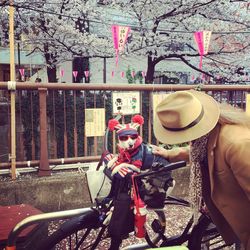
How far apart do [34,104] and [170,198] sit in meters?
2.51

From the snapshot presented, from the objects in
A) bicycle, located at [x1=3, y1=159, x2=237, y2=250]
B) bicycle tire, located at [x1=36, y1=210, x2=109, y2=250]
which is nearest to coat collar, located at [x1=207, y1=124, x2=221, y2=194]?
bicycle, located at [x1=3, y1=159, x2=237, y2=250]

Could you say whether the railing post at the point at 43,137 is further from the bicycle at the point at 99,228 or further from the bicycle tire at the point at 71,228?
the bicycle tire at the point at 71,228

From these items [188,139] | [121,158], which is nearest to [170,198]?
[121,158]

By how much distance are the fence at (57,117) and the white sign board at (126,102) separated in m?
0.04

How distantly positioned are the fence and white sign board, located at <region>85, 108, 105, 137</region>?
9cm

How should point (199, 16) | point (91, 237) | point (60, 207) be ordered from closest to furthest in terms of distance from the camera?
point (91, 237)
point (60, 207)
point (199, 16)

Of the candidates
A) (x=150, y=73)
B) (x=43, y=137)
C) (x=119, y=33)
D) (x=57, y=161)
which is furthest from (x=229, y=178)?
(x=150, y=73)

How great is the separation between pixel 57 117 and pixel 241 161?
3.32 meters

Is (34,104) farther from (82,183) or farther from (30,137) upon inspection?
(82,183)

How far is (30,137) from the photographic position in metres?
4.73

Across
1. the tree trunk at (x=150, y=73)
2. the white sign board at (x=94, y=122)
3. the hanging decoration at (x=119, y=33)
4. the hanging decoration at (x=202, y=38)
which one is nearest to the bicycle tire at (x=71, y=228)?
the white sign board at (x=94, y=122)

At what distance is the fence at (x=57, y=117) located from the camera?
440cm

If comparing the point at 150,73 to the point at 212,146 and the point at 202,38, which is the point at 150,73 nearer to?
the point at 202,38

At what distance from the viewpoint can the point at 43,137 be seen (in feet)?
14.4
